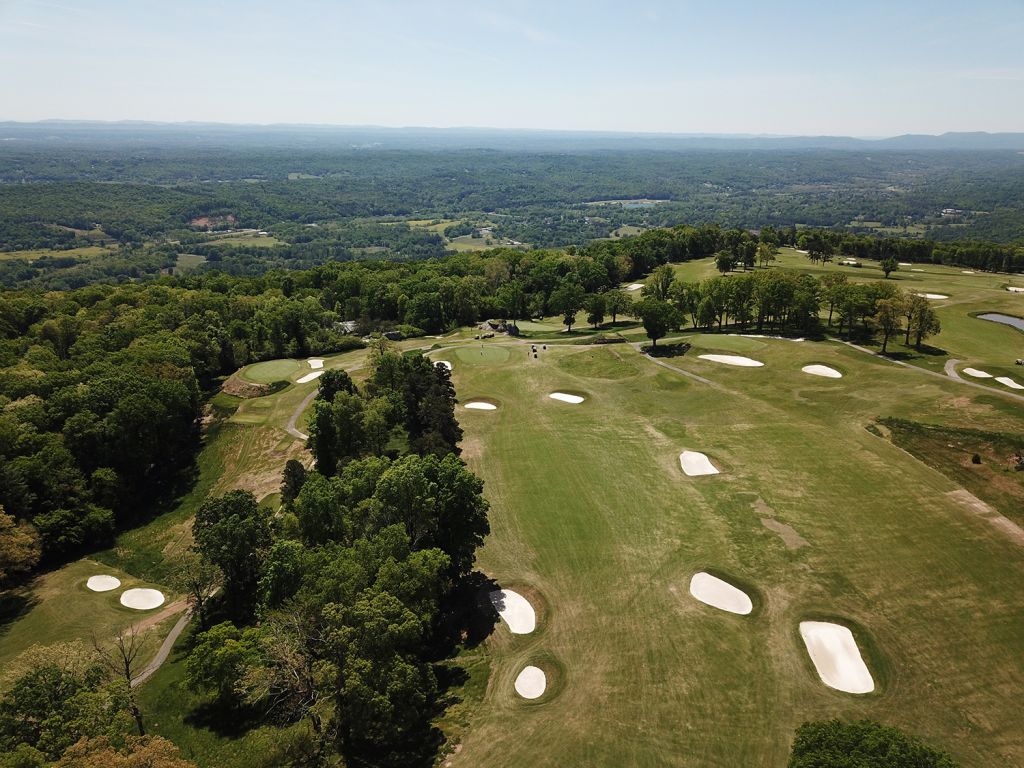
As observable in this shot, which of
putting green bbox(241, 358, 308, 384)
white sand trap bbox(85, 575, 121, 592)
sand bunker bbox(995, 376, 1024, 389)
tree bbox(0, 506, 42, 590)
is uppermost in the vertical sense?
sand bunker bbox(995, 376, 1024, 389)

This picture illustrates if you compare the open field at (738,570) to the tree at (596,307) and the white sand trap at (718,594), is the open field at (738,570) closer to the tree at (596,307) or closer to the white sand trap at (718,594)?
the white sand trap at (718,594)

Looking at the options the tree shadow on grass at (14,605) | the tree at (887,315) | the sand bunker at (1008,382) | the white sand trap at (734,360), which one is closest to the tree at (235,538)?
the tree shadow on grass at (14,605)

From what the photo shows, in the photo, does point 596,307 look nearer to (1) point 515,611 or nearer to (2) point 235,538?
(1) point 515,611

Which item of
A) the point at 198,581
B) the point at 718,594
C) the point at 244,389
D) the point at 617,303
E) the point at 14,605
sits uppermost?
the point at 617,303

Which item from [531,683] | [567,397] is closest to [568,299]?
[567,397]

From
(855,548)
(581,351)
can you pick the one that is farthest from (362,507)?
(581,351)

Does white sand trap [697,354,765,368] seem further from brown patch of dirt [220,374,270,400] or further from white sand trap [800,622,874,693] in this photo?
brown patch of dirt [220,374,270,400]

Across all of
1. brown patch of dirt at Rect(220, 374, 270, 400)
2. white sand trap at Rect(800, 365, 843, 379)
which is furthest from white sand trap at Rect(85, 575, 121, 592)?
white sand trap at Rect(800, 365, 843, 379)
